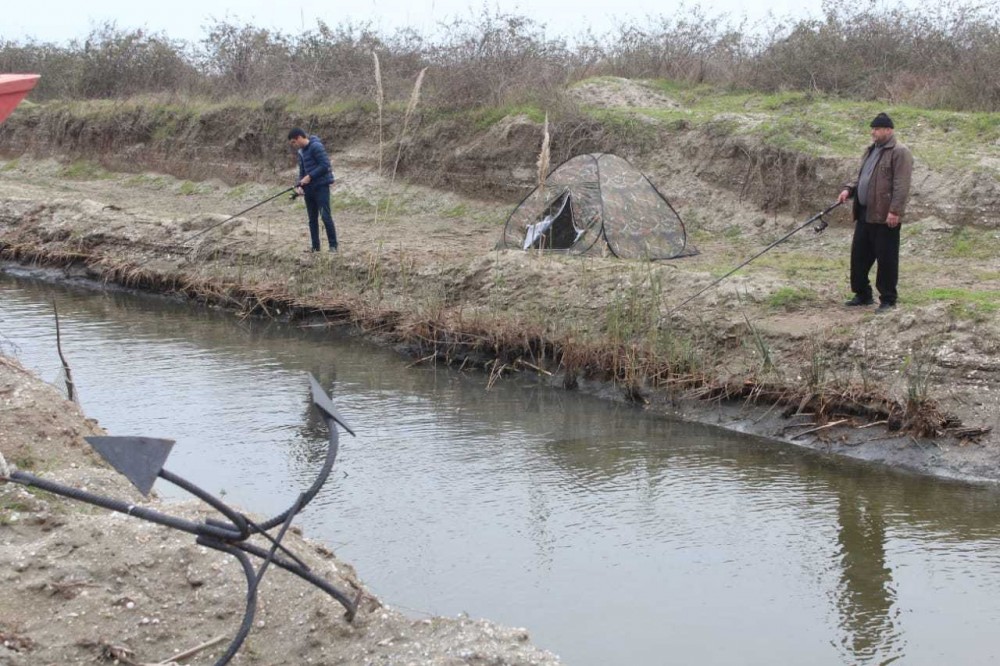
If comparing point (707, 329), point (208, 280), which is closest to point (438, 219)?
point (208, 280)

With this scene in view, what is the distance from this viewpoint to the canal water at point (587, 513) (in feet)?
20.1

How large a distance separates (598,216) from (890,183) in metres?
4.08

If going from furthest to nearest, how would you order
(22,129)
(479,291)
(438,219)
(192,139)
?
(22,129)
(192,139)
(438,219)
(479,291)

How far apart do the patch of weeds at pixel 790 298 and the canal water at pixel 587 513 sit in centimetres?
177

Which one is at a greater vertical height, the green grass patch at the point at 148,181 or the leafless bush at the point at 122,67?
the leafless bush at the point at 122,67

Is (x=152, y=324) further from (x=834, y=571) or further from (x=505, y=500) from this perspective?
(x=834, y=571)

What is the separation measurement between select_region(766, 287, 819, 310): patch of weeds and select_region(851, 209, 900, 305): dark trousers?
0.54 m

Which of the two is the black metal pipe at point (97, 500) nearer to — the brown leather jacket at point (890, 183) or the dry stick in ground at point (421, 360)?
the brown leather jacket at point (890, 183)

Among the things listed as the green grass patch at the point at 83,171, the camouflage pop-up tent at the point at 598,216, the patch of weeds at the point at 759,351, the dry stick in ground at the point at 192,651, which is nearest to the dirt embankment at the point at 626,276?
the patch of weeds at the point at 759,351

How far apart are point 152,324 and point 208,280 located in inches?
44.0

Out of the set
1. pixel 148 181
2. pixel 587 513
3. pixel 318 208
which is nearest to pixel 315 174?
pixel 318 208

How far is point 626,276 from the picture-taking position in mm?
11789

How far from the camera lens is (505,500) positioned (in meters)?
7.90

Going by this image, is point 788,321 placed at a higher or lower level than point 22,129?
lower
